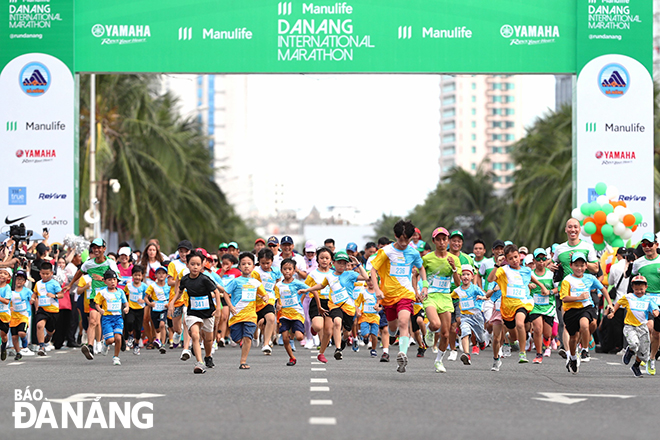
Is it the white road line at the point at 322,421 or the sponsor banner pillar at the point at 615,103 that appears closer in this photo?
the white road line at the point at 322,421

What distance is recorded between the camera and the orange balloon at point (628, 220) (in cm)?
2331

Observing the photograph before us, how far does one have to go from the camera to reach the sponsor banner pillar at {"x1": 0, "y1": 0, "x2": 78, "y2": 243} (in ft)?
83.9

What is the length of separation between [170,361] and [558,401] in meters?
7.66

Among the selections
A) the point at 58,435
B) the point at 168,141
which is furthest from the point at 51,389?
the point at 168,141

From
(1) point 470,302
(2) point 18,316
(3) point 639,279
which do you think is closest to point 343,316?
(1) point 470,302

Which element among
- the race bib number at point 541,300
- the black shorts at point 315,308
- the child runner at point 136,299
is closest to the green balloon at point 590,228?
the race bib number at point 541,300

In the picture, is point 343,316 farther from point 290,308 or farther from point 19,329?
point 19,329

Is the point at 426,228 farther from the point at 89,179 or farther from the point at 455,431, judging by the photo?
the point at 455,431

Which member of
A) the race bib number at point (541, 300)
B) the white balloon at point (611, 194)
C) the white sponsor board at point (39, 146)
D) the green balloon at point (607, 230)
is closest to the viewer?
the race bib number at point (541, 300)

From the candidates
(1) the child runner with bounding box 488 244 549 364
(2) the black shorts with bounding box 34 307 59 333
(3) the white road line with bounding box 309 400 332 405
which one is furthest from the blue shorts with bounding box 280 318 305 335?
(3) the white road line with bounding box 309 400 332 405

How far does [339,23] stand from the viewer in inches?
1003

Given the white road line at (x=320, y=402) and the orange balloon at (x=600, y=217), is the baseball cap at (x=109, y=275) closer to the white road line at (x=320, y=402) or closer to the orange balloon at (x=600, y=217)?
the white road line at (x=320, y=402)

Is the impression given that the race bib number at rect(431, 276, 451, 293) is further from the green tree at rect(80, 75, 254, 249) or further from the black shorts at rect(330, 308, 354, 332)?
the green tree at rect(80, 75, 254, 249)

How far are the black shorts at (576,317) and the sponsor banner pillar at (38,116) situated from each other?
44.9 feet
